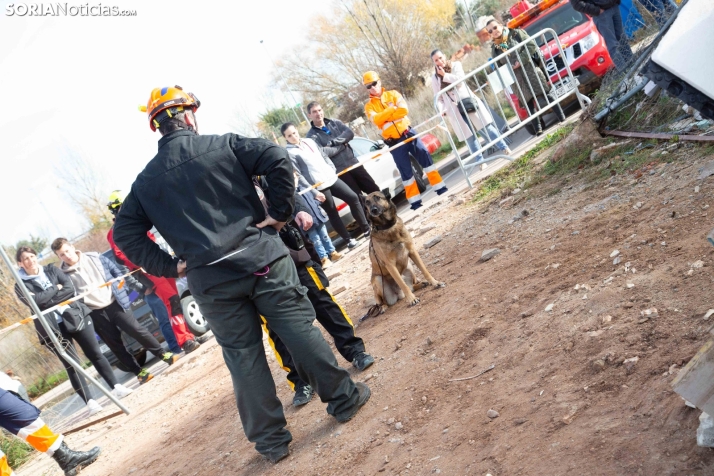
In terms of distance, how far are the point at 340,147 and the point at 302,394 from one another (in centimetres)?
573

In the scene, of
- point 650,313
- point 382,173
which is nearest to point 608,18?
point 382,173

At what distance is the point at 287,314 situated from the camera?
12.9ft

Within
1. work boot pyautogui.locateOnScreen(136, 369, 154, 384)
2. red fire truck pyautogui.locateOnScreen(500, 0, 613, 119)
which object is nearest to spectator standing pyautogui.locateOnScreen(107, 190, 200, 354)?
work boot pyautogui.locateOnScreen(136, 369, 154, 384)

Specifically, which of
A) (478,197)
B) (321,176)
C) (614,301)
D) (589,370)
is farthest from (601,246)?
(321,176)

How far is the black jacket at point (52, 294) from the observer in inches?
326

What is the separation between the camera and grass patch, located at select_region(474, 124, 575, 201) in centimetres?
778

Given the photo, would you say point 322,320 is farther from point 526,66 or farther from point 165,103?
point 526,66

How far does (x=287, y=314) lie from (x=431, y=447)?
1.27 metres

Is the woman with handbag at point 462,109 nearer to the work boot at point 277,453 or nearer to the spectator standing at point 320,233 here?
the spectator standing at point 320,233

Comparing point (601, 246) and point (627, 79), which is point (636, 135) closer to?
point (627, 79)

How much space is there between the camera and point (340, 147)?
9.95 metres

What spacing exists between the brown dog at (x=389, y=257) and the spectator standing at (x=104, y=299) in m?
4.35

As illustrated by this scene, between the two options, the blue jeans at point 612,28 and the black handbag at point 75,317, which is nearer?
the blue jeans at point 612,28

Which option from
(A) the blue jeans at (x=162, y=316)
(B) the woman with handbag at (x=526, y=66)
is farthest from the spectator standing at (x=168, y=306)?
(B) the woman with handbag at (x=526, y=66)
